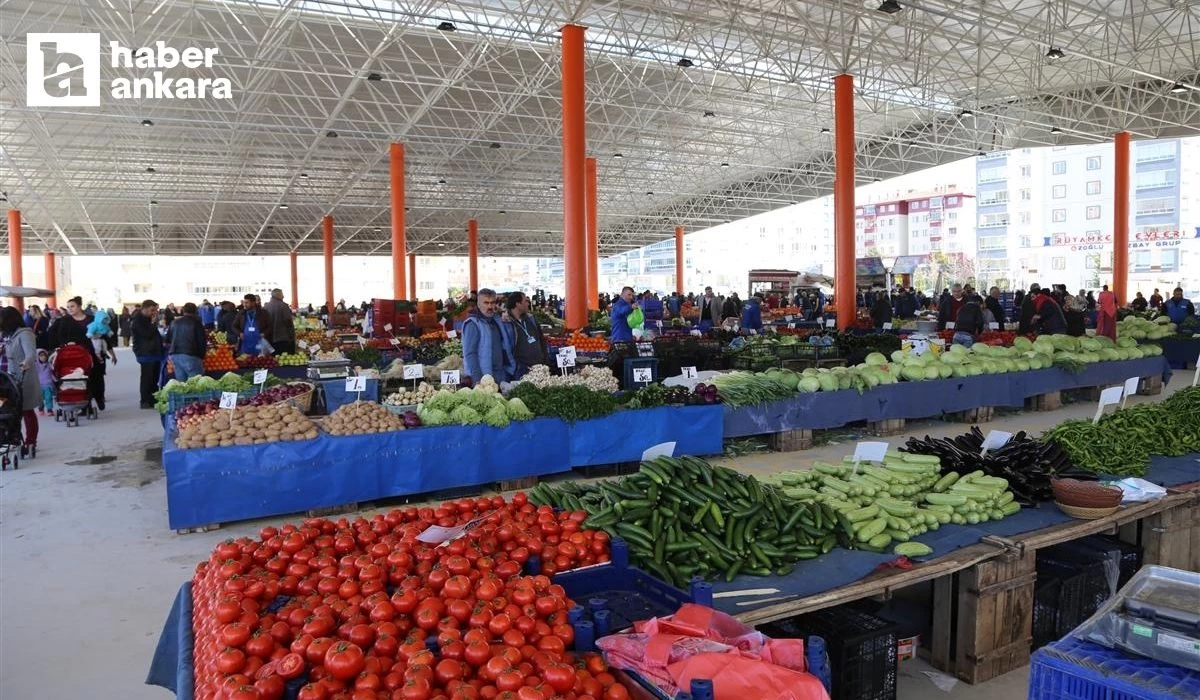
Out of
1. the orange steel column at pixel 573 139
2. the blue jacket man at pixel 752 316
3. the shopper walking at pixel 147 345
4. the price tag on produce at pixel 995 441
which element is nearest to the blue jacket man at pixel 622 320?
the orange steel column at pixel 573 139

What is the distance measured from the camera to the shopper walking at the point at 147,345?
10.9m

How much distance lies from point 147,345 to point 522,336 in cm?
654

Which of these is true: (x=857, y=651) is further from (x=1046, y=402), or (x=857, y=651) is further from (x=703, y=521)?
(x=1046, y=402)

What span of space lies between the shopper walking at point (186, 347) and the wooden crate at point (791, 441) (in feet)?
22.5

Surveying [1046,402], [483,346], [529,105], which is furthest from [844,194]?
[529,105]

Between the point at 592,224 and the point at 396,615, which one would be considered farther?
the point at 592,224

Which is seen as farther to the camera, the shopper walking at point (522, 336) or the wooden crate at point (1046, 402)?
the wooden crate at point (1046, 402)

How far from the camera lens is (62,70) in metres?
15.6

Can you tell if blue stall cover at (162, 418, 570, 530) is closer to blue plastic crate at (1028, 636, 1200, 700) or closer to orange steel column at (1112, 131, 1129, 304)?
blue plastic crate at (1028, 636, 1200, 700)

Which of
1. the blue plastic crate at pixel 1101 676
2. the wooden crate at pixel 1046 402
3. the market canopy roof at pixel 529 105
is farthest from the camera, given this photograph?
the market canopy roof at pixel 529 105

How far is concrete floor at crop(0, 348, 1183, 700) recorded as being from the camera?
11.8 ft

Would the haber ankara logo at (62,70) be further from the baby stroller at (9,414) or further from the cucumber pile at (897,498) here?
the cucumber pile at (897,498)

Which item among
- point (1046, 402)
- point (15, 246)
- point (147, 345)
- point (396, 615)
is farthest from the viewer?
point (15, 246)

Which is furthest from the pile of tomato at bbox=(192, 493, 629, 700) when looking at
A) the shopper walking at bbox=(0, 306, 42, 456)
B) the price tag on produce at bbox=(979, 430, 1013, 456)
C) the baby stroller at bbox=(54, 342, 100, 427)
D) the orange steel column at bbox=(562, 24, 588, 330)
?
the orange steel column at bbox=(562, 24, 588, 330)
